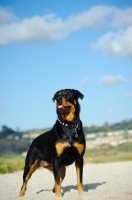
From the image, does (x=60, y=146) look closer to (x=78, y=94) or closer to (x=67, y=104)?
(x=67, y=104)

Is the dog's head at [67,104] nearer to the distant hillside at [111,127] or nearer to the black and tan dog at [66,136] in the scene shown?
the black and tan dog at [66,136]

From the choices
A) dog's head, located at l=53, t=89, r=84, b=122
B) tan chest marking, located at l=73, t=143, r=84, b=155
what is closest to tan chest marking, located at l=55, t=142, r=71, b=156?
tan chest marking, located at l=73, t=143, r=84, b=155

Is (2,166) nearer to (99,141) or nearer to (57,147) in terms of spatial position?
(57,147)

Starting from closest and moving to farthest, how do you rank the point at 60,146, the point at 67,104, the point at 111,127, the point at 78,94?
the point at 67,104
the point at 60,146
the point at 78,94
the point at 111,127

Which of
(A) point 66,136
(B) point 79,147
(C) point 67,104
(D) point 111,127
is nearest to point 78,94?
(C) point 67,104

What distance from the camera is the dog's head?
8117 mm

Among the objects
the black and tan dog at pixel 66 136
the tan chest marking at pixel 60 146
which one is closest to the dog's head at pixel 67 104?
the black and tan dog at pixel 66 136

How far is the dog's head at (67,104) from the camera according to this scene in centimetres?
812

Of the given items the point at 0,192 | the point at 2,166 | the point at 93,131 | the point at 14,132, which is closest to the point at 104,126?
the point at 93,131

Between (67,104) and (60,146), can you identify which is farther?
(60,146)

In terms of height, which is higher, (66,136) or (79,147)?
(66,136)

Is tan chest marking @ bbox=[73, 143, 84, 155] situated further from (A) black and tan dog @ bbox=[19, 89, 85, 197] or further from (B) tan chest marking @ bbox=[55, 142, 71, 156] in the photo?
(B) tan chest marking @ bbox=[55, 142, 71, 156]

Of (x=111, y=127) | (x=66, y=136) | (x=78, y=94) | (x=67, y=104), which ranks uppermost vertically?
(x=111, y=127)

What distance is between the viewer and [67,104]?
8.16 meters
